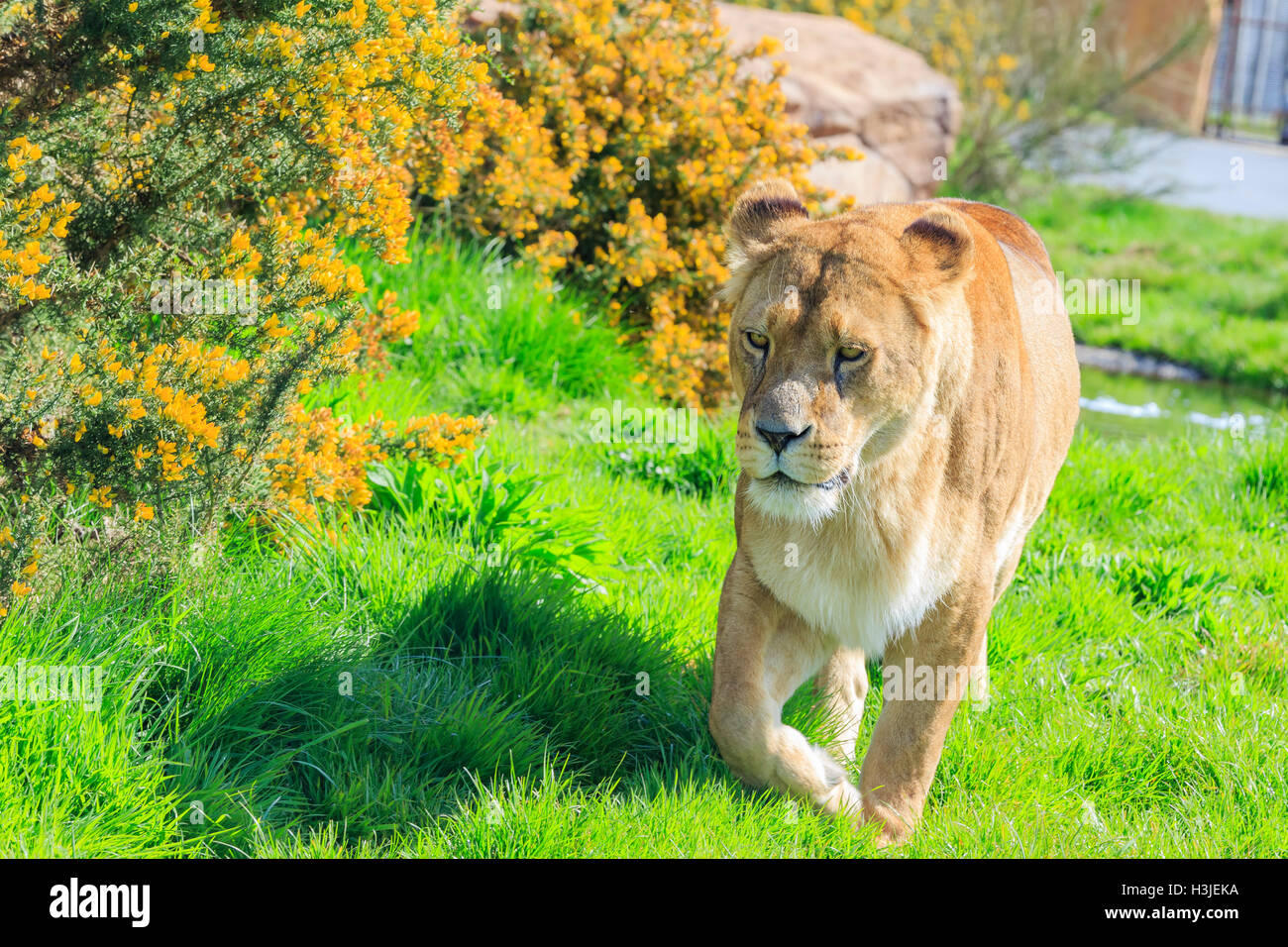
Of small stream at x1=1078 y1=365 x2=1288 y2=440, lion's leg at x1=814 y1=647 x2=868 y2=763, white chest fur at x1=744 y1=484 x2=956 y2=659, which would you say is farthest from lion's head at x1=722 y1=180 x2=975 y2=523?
small stream at x1=1078 y1=365 x2=1288 y2=440

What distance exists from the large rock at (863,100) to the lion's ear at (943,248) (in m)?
5.38

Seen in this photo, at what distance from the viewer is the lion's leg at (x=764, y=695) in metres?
3.70

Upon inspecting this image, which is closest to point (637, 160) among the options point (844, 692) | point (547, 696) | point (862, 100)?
point (862, 100)

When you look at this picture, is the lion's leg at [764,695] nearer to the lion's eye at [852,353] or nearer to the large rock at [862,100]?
the lion's eye at [852,353]

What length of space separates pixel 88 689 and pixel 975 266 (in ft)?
9.39

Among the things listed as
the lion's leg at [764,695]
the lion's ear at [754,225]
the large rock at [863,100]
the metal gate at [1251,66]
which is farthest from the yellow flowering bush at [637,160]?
the metal gate at [1251,66]

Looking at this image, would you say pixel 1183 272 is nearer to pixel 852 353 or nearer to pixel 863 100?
pixel 863 100

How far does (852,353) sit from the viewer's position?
3.49 meters

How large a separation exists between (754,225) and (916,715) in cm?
153

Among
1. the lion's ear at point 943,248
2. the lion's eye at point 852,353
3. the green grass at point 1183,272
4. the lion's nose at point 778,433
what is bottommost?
the green grass at point 1183,272

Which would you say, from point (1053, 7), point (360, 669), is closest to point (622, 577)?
point (360, 669)

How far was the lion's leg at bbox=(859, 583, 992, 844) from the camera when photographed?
3799 millimetres
